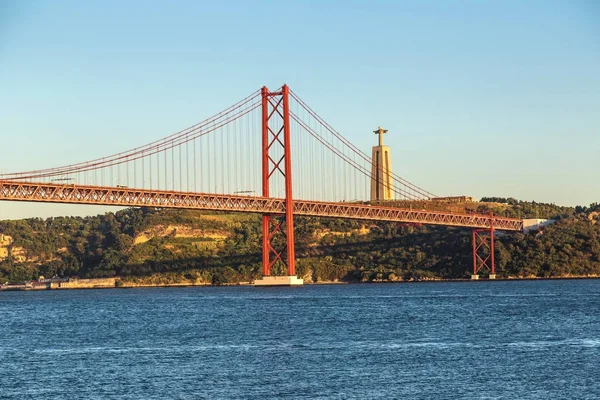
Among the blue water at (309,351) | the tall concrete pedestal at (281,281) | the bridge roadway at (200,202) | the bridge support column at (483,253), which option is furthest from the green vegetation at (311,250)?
the blue water at (309,351)

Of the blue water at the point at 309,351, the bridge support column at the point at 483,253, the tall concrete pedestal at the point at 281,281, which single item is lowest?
the blue water at the point at 309,351

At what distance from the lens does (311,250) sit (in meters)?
120

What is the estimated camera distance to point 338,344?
135 feet

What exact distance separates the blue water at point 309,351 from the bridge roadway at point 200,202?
10786 mm

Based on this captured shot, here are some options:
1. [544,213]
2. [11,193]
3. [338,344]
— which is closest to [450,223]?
[544,213]

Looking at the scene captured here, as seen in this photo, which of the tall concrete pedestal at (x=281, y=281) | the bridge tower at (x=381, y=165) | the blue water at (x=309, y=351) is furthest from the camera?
the bridge tower at (x=381, y=165)

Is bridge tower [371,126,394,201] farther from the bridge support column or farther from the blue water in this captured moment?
the blue water

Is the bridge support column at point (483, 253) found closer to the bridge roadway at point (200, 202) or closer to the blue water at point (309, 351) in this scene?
the bridge roadway at point (200, 202)

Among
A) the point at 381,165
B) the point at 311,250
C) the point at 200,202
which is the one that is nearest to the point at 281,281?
the point at 200,202

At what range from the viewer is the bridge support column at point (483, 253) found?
107062 mm

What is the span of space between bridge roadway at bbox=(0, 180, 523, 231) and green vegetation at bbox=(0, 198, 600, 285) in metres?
8.57

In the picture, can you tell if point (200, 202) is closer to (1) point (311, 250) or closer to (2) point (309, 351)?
(1) point (311, 250)

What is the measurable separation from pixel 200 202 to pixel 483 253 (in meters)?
38.7

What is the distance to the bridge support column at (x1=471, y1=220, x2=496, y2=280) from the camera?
351 ft
